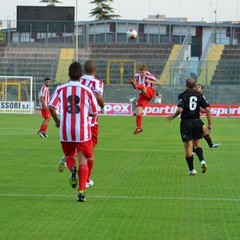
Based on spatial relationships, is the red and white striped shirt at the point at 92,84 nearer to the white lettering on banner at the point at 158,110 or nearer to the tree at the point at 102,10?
the white lettering on banner at the point at 158,110

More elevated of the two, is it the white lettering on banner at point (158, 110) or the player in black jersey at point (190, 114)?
the player in black jersey at point (190, 114)

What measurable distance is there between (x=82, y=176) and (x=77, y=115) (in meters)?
0.86

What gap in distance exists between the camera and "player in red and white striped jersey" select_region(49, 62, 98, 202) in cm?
1140

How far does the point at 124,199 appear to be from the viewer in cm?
1205

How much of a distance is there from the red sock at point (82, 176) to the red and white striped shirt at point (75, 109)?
0.38 metres

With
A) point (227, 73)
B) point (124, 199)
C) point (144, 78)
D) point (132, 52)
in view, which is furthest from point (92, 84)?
point (132, 52)

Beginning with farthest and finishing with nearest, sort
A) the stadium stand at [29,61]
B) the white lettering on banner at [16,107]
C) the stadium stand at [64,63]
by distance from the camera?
the stadium stand at [29,61] < the stadium stand at [64,63] < the white lettering on banner at [16,107]

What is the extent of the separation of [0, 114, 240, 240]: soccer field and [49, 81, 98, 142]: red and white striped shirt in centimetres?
99

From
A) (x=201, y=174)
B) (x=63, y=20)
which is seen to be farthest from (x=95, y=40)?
(x=201, y=174)

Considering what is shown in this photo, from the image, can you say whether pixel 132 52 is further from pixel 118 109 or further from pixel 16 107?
pixel 16 107

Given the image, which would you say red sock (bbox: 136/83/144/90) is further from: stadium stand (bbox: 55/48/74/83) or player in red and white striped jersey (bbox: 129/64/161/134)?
stadium stand (bbox: 55/48/74/83)

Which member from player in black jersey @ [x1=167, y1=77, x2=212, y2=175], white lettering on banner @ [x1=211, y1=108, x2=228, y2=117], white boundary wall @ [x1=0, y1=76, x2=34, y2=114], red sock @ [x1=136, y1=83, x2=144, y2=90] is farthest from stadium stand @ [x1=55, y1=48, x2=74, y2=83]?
player in black jersey @ [x1=167, y1=77, x2=212, y2=175]

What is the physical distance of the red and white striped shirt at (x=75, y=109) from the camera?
1139 cm

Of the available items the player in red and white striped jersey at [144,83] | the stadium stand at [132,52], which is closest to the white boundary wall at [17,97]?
the stadium stand at [132,52]
